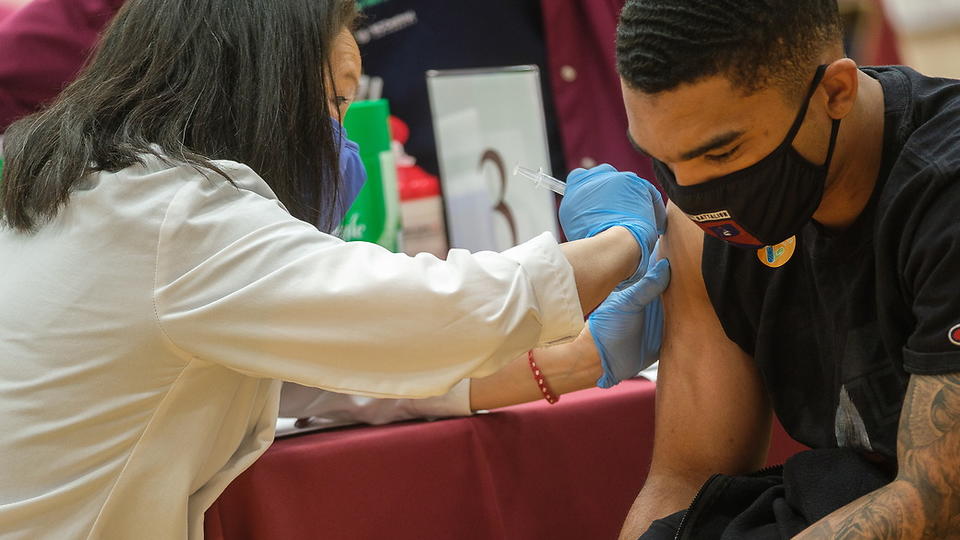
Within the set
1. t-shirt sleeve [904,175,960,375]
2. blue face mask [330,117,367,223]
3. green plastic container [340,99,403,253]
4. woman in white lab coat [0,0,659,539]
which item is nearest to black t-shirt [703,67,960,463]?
t-shirt sleeve [904,175,960,375]

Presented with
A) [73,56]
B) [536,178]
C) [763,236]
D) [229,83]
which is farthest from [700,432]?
[73,56]

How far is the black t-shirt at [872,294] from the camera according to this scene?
1.10 meters

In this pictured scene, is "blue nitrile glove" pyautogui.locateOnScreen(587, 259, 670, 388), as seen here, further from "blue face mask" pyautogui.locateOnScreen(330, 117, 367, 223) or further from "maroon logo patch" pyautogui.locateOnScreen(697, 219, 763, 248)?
"blue face mask" pyautogui.locateOnScreen(330, 117, 367, 223)

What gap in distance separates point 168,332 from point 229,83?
36cm

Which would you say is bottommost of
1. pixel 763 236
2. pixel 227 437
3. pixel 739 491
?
pixel 739 491

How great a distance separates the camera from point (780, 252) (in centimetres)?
136

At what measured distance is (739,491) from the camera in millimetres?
1319

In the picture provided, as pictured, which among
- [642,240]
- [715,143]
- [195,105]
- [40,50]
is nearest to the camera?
[715,143]

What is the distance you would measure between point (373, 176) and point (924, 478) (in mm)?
1640

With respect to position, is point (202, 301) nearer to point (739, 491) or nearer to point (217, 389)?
point (217, 389)

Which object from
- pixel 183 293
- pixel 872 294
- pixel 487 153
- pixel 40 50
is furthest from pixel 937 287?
pixel 487 153

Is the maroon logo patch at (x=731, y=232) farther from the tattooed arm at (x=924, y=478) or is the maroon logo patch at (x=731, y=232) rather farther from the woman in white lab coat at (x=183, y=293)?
the tattooed arm at (x=924, y=478)

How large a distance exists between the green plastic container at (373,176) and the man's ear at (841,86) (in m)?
1.40

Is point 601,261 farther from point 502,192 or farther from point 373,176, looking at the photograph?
point 502,192
